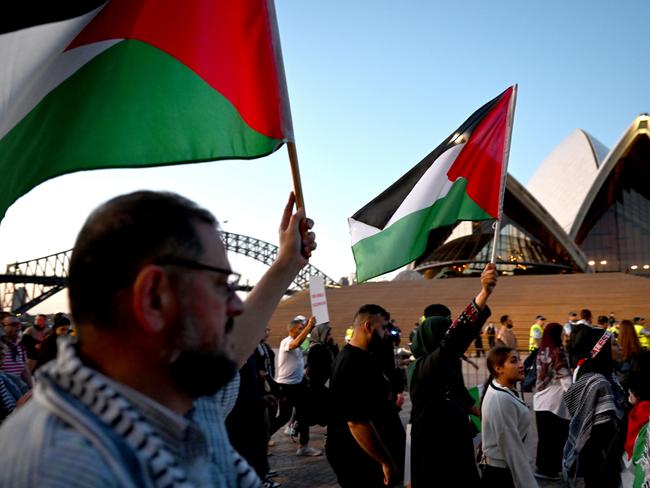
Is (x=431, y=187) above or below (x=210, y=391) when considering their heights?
above

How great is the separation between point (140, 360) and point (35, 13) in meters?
1.25

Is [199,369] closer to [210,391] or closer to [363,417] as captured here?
[210,391]

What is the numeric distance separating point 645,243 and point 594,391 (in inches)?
2180

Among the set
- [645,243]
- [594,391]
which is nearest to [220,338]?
[594,391]

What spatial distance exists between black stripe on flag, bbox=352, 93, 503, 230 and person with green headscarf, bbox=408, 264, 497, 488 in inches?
47.6

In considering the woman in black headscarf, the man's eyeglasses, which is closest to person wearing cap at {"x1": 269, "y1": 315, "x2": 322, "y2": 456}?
the woman in black headscarf

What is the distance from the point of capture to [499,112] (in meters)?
4.41

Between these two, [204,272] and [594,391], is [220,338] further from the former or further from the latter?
[594,391]

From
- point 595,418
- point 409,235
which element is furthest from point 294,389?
point 595,418

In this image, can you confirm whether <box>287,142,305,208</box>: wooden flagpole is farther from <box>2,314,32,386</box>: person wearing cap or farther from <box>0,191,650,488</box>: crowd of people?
<box>2,314,32,386</box>: person wearing cap

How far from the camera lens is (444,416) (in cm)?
313

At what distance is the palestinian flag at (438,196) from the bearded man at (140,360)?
3190 mm

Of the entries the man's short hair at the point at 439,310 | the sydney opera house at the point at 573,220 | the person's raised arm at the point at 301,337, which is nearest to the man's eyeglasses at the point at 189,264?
the man's short hair at the point at 439,310

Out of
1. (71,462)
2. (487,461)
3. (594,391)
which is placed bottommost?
(487,461)
